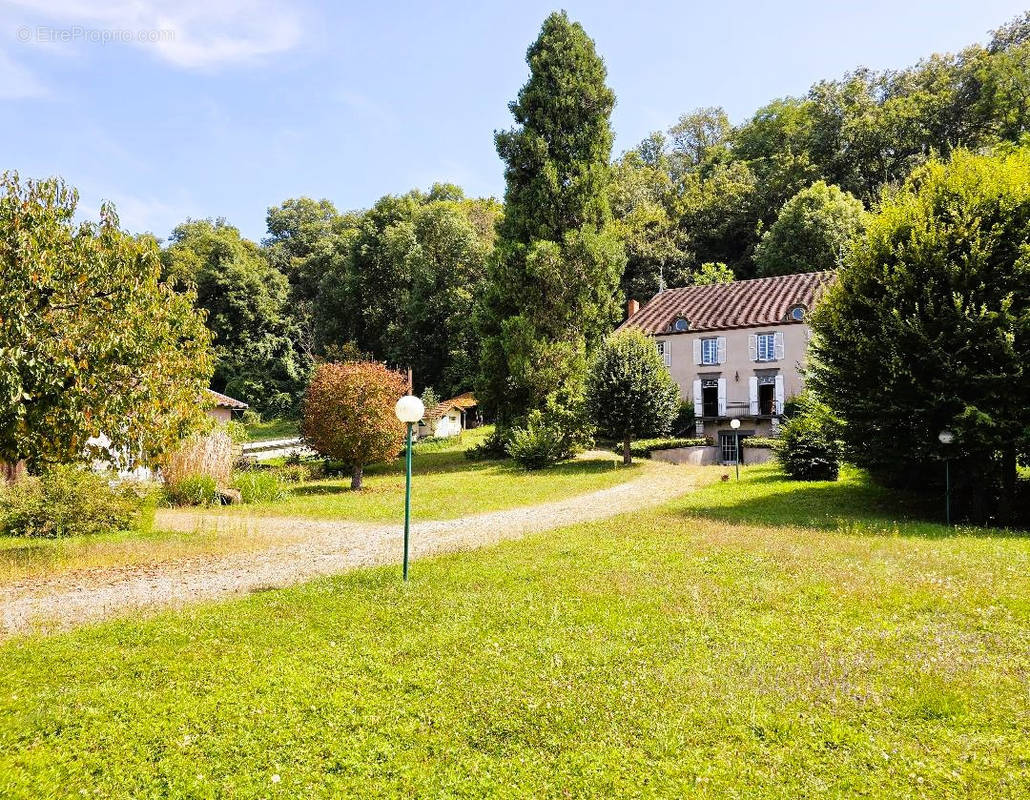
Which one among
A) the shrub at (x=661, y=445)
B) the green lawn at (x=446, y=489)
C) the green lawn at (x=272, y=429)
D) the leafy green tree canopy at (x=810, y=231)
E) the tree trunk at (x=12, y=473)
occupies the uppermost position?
the leafy green tree canopy at (x=810, y=231)

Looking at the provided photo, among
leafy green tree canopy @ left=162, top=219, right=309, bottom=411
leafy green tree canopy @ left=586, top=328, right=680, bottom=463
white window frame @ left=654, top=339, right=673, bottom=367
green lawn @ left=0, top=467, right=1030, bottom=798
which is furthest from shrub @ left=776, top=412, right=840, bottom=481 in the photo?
leafy green tree canopy @ left=162, top=219, right=309, bottom=411

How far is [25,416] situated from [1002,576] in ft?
51.9

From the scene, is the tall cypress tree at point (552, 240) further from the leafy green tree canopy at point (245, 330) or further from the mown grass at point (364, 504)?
the leafy green tree canopy at point (245, 330)

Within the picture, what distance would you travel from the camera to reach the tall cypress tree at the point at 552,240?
3362 centimetres

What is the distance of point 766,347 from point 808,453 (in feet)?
58.2

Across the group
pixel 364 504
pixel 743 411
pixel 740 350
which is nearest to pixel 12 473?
pixel 364 504

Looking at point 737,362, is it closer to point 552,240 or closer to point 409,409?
point 552,240

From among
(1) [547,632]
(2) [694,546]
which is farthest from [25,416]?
(2) [694,546]

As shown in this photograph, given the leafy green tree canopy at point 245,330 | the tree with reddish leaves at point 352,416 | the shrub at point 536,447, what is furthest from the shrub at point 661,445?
the leafy green tree canopy at point 245,330

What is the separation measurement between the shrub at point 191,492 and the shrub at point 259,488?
110 centimetres

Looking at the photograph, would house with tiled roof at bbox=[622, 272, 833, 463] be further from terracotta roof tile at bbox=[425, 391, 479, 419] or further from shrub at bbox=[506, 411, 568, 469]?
terracotta roof tile at bbox=[425, 391, 479, 419]

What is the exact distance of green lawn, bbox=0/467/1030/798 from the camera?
4.94 m

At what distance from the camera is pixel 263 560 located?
12.3m

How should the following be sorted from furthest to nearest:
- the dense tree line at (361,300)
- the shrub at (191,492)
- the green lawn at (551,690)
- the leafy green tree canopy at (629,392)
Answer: the dense tree line at (361,300) < the leafy green tree canopy at (629,392) < the shrub at (191,492) < the green lawn at (551,690)
